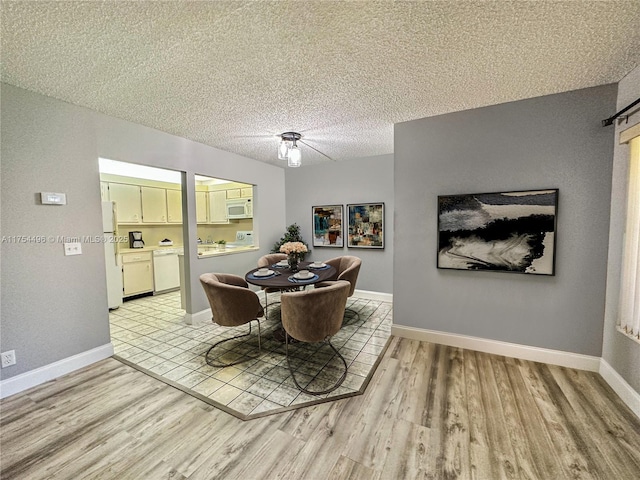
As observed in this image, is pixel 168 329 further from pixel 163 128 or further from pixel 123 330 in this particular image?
pixel 163 128

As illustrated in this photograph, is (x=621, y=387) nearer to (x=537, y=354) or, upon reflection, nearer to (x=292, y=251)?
(x=537, y=354)

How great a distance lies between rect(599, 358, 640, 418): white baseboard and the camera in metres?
1.80

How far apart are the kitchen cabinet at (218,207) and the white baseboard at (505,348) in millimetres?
4485

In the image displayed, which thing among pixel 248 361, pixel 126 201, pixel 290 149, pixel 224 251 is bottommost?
pixel 248 361

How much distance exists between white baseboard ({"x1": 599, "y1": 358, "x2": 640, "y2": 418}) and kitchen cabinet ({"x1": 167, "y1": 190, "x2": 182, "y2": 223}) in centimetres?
694

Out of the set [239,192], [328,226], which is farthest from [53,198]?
[328,226]

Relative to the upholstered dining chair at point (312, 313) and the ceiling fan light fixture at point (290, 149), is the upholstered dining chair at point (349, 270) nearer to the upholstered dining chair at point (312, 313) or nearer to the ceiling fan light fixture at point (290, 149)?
Result: the upholstered dining chair at point (312, 313)

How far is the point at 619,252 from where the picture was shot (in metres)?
2.07

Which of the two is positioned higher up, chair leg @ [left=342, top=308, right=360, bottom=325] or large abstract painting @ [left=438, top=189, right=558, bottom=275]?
large abstract painting @ [left=438, top=189, right=558, bottom=275]

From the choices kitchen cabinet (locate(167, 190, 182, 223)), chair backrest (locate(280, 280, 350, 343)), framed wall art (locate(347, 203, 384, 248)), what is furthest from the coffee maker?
chair backrest (locate(280, 280, 350, 343))

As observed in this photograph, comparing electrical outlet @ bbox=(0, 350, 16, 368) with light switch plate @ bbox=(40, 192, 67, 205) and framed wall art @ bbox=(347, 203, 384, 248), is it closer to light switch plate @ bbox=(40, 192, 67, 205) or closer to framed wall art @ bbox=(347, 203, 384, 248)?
light switch plate @ bbox=(40, 192, 67, 205)

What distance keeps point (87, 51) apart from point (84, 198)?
1449mm

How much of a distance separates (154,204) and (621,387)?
707 centimetres

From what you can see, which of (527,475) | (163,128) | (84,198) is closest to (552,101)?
(527,475)
